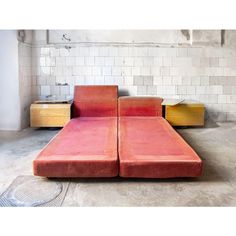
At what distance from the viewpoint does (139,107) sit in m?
6.70

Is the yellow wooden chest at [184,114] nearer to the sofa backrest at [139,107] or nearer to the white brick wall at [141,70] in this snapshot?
the sofa backrest at [139,107]

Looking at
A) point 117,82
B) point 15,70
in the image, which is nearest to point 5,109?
point 15,70

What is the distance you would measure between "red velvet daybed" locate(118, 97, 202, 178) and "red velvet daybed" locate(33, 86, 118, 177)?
156 mm

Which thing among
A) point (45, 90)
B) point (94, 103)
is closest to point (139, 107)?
point (94, 103)

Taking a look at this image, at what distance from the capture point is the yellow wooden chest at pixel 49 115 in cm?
646

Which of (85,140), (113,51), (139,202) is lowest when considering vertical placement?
(139,202)

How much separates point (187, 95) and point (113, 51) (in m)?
2.15

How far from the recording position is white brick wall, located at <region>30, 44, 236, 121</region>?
7188mm

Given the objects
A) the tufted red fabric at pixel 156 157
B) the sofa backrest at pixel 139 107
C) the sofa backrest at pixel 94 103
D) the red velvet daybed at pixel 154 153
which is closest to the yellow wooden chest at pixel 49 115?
the sofa backrest at pixel 94 103

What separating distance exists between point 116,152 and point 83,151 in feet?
1.43

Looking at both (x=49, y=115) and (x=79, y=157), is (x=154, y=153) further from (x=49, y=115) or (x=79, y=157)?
(x=49, y=115)

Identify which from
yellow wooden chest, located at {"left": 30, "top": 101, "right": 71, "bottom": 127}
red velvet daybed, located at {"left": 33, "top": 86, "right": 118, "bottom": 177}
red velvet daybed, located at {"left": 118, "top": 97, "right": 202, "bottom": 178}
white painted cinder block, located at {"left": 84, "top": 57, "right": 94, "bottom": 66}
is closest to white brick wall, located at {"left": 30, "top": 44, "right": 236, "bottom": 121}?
white painted cinder block, located at {"left": 84, "top": 57, "right": 94, "bottom": 66}
